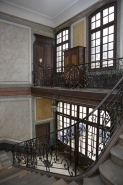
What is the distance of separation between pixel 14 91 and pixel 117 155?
630 cm

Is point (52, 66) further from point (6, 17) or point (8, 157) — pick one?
point (8, 157)

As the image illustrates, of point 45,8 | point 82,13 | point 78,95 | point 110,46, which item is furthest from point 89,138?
point 45,8

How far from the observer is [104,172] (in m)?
2.14

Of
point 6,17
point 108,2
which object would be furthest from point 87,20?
point 6,17

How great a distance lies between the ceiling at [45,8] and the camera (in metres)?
6.90

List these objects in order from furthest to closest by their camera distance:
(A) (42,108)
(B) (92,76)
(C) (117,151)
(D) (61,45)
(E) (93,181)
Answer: (D) (61,45) < (A) (42,108) < (B) (92,76) < (C) (117,151) < (E) (93,181)

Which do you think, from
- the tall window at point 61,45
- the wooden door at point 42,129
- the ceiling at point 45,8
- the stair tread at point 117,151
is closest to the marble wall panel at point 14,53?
the ceiling at point 45,8

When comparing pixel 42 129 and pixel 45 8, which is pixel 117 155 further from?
pixel 45 8

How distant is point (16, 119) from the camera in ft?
24.7

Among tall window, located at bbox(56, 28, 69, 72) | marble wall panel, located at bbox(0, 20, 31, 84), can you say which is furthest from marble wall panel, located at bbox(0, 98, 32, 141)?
tall window, located at bbox(56, 28, 69, 72)

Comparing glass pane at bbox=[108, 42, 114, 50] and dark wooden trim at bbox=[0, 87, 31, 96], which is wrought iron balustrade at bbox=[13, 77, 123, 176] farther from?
dark wooden trim at bbox=[0, 87, 31, 96]

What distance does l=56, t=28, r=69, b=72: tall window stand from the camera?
8.24 m

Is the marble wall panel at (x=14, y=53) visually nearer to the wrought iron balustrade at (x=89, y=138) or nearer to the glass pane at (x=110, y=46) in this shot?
the wrought iron balustrade at (x=89, y=138)

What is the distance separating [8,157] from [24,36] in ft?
20.6
